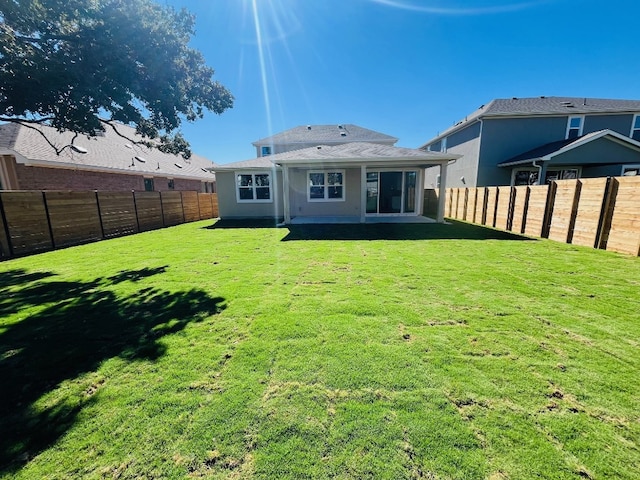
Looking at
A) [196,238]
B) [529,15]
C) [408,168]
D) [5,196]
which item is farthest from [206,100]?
[529,15]

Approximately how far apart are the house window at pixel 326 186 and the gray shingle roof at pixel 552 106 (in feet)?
33.0

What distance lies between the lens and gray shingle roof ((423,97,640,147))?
15602 mm

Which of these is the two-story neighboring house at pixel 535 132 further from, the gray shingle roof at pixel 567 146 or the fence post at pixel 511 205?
the fence post at pixel 511 205

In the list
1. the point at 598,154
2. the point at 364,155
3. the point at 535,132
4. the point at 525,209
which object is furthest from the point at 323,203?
the point at 598,154

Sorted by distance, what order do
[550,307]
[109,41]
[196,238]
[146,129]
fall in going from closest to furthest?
[550,307] → [109,41] → [146,129] → [196,238]

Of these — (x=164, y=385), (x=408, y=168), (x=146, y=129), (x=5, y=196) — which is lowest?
(x=164, y=385)

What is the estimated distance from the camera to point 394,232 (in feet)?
31.9

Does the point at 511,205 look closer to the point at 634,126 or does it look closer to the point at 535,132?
the point at 535,132

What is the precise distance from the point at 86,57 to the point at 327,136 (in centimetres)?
1715

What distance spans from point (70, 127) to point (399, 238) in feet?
32.1

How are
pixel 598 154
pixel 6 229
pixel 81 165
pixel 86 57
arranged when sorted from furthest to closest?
pixel 598 154 < pixel 81 165 < pixel 6 229 < pixel 86 57

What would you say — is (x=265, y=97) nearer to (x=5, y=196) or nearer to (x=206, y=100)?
(x=206, y=100)

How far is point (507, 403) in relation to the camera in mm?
2002

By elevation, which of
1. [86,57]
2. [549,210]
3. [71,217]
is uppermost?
[86,57]
